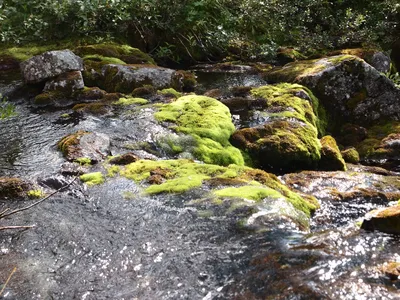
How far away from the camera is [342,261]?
3.90 metres

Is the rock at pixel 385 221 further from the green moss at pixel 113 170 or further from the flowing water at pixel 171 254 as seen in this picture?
the green moss at pixel 113 170

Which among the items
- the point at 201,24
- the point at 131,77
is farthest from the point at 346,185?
the point at 201,24

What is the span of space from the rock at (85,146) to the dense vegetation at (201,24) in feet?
27.0

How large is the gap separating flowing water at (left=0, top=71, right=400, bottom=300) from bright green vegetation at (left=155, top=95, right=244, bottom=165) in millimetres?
2290

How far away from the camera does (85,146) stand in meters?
7.62

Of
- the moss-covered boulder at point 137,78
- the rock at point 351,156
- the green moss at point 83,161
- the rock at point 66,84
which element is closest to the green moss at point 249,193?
the green moss at point 83,161

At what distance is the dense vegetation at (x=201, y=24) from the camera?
15.2m

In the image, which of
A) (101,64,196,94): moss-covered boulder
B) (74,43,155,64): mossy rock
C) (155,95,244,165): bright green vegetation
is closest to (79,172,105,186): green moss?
(155,95,244,165): bright green vegetation

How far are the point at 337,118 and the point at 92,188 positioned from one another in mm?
7994

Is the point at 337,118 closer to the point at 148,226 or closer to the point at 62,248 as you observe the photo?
the point at 148,226

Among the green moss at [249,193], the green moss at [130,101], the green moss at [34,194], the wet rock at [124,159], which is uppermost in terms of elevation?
the green moss at [249,193]

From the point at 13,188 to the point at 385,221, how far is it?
5.13 meters

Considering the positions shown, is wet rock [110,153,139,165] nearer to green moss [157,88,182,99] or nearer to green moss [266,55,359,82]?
green moss [157,88,182,99]

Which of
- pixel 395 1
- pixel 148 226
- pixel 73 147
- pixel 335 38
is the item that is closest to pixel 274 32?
pixel 335 38
